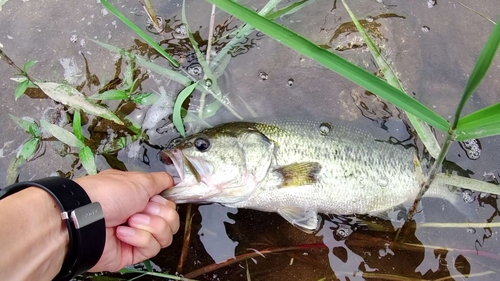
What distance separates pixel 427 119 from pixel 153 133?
1.99 meters

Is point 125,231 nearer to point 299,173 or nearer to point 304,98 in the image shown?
point 299,173

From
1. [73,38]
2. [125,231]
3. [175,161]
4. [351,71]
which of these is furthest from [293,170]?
[73,38]

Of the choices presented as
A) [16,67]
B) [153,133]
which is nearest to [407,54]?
[153,133]

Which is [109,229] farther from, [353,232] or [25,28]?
[25,28]

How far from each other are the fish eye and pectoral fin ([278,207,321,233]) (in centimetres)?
67

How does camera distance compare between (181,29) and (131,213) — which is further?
(181,29)

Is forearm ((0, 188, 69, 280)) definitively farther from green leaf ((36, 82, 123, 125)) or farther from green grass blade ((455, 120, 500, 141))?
green grass blade ((455, 120, 500, 141))

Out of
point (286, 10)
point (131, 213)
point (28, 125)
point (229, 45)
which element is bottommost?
point (131, 213)

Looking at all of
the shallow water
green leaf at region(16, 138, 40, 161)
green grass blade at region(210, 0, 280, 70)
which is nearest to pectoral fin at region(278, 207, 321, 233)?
the shallow water

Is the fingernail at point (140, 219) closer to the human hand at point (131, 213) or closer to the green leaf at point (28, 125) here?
the human hand at point (131, 213)

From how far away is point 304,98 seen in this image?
354 centimetres

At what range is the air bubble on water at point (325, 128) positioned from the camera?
3.12 m

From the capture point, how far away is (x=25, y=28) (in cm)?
368

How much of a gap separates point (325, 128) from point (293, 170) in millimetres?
423
